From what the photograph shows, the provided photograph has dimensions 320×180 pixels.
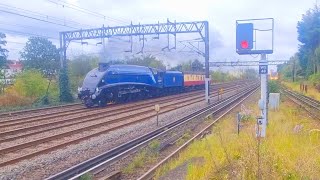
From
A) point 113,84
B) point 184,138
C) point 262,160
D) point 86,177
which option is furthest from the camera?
point 113,84

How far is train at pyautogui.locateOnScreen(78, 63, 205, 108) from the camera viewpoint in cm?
2658

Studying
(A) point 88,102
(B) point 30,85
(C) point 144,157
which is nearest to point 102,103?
(A) point 88,102

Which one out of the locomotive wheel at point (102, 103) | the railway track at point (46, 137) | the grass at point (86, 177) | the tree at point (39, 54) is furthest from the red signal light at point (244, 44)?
the tree at point (39, 54)

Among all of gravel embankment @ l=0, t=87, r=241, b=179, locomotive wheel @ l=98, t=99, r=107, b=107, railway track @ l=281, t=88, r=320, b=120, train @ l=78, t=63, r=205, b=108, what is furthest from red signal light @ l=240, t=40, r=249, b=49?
locomotive wheel @ l=98, t=99, r=107, b=107

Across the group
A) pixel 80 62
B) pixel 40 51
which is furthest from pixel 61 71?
pixel 40 51

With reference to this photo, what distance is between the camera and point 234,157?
8320mm

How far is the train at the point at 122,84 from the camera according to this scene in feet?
87.2

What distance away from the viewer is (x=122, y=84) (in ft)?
96.8

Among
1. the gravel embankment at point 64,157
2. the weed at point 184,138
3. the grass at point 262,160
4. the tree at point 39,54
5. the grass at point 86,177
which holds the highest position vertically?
the tree at point 39,54

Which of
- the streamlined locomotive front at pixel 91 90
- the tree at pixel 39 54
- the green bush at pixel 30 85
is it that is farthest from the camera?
the tree at pixel 39 54

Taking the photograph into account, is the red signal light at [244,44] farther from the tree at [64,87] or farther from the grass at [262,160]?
the tree at [64,87]

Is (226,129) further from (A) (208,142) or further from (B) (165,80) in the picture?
(B) (165,80)

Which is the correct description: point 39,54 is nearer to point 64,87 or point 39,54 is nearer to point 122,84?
point 64,87

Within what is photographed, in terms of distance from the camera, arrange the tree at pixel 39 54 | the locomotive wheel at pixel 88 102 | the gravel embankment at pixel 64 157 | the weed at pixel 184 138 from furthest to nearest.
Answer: the tree at pixel 39 54 < the locomotive wheel at pixel 88 102 < the weed at pixel 184 138 < the gravel embankment at pixel 64 157
